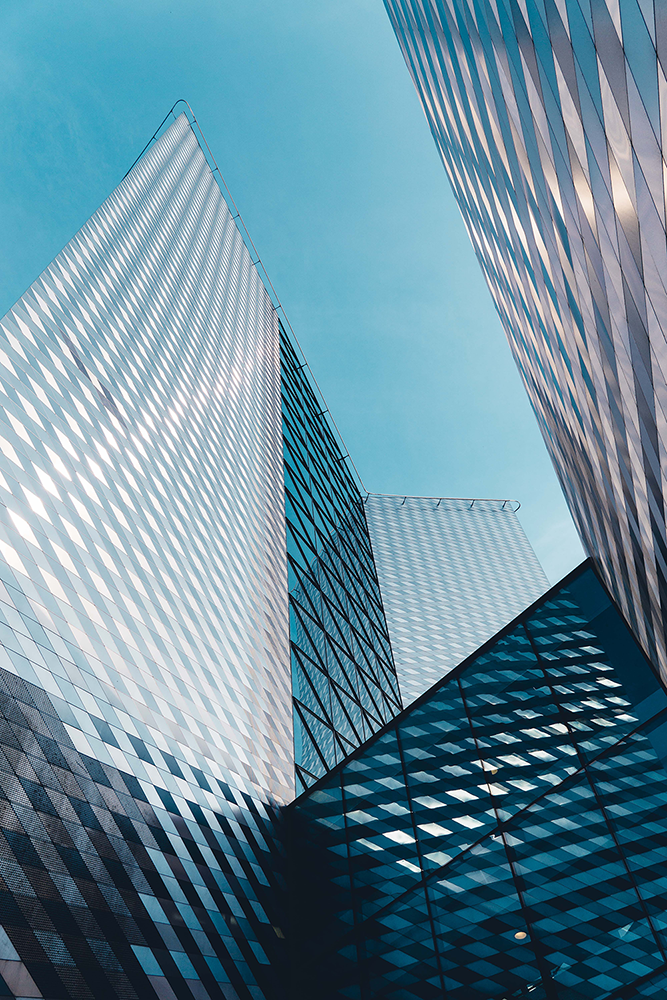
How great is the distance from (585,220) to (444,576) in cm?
6862

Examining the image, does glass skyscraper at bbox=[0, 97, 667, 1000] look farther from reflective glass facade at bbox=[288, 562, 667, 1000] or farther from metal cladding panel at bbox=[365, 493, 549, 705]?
metal cladding panel at bbox=[365, 493, 549, 705]

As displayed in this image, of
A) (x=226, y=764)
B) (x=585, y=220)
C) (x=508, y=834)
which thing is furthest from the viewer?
(x=226, y=764)

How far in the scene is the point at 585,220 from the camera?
14.5 m

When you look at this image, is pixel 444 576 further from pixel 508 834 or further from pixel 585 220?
pixel 585 220

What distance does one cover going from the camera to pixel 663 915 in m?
14.0

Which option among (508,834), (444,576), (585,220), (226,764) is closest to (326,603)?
(226,764)

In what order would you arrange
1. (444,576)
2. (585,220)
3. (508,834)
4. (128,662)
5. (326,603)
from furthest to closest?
(444,576) < (326,603) < (128,662) < (508,834) < (585,220)

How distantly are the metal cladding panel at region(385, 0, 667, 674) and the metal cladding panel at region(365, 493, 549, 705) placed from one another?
37278 millimetres

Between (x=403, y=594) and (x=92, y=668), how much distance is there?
5854 cm

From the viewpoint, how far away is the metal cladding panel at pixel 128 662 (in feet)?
40.8

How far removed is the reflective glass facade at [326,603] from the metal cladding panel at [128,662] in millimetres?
2198

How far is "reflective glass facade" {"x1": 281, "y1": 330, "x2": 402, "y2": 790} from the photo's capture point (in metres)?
31.3

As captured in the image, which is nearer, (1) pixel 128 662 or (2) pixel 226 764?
(1) pixel 128 662

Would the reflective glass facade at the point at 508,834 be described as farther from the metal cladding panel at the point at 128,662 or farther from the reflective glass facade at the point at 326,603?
the reflective glass facade at the point at 326,603
